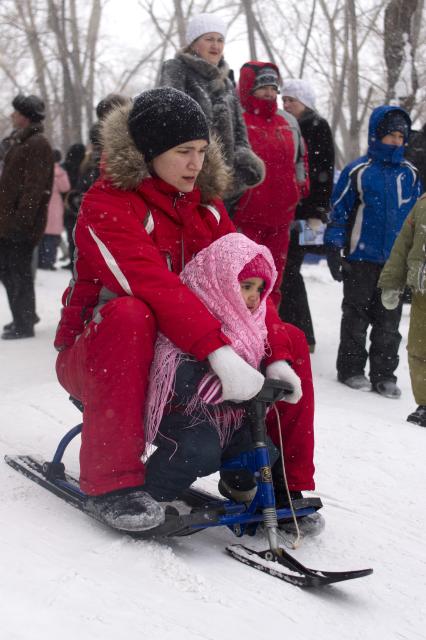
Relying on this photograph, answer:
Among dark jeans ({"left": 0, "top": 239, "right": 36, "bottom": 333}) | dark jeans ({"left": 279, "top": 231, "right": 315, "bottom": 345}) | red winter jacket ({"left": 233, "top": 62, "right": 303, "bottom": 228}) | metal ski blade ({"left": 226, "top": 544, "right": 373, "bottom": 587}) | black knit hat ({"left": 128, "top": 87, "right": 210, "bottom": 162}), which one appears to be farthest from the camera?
dark jeans ({"left": 0, "top": 239, "right": 36, "bottom": 333})

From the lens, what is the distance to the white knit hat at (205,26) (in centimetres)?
566

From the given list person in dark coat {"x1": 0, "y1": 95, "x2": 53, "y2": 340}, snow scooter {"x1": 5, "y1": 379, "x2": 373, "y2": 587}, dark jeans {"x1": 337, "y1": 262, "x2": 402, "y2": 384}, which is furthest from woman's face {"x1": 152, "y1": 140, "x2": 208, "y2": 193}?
person in dark coat {"x1": 0, "y1": 95, "x2": 53, "y2": 340}

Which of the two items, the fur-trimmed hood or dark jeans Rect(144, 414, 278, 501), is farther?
the fur-trimmed hood

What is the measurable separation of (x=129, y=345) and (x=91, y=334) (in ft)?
0.65

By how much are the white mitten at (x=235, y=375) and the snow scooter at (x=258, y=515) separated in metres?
0.10

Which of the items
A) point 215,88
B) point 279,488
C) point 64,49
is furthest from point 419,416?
point 64,49

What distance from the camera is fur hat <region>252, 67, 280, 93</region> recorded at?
19.7 feet

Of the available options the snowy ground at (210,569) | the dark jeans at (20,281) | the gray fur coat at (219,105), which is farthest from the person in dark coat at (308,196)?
the snowy ground at (210,569)

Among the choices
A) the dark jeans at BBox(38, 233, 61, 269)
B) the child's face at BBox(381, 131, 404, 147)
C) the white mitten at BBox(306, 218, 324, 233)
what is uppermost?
the child's face at BBox(381, 131, 404, 147)

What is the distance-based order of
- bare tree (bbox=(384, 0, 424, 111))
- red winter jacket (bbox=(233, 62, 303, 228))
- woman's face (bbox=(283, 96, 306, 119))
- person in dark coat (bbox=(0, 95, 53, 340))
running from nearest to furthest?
red winter jacket (bbox=(233, 62, 303, 228)) < woman's face (bbox=(283, 96, 306, 119)) < person in dark coat (bbox=(0, 95, 53, 340)) < bare tree (bbox=(384, 0, 424, 111))

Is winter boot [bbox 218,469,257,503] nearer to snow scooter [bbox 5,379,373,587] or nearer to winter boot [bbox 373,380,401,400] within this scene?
snow scooter [bbox 5,379,373,587]

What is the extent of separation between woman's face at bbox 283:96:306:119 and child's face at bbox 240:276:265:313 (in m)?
4.21

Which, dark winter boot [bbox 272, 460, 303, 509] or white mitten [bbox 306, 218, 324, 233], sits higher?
white mitten [bbox 306, 218, 324, 233]

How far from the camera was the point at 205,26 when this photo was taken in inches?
223
